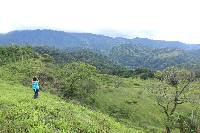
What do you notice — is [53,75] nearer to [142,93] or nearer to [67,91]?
[67,91]

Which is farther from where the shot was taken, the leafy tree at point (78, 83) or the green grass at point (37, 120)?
the leafy tree at point (78, 83)

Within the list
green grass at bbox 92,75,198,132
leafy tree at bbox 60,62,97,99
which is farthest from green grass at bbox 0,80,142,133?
leafy tree at bbox 60,62,97,99

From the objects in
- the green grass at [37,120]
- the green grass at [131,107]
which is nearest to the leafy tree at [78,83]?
the green grass at [131,107]

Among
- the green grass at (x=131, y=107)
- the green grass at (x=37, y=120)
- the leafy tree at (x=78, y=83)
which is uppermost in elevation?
the green grass at (x=37, y=120)

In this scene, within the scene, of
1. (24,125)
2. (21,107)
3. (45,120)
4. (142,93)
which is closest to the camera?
(24,125)

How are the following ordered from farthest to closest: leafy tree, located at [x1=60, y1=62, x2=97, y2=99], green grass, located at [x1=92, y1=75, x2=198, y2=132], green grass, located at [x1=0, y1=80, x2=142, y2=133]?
leafy tree, located at [x1=60, y1=62, x2=97, y2=99] → green grass, located at [x1=92, y1=75, x2=198, y2=132] → green grass, located at [x1=0, y1=80, x2=142, y2=133]

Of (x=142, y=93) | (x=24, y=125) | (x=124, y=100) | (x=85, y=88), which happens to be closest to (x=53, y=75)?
(x=85, y=88)

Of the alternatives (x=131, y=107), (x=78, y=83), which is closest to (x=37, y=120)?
(x=78, y=83)

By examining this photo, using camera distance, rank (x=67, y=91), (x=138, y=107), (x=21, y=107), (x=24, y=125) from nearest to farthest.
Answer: (x=24, y=125) → (x=21, y=107) → (x=67, y=91) → (x=138, y=107)

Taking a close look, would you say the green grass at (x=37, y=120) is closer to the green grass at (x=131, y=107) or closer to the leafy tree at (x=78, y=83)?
the green grass at (x=131, y=107)

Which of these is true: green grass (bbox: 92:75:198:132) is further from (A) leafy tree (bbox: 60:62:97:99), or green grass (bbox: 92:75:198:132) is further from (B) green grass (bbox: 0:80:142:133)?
(B) green grass (bbox: 0:80:142:133)

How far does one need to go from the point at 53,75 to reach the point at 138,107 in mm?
20213

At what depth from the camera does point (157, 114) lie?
81.1m

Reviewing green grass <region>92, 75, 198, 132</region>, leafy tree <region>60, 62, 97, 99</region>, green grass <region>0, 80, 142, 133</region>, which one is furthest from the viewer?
leafy tree <region>60, 62, 97, 99</region>
